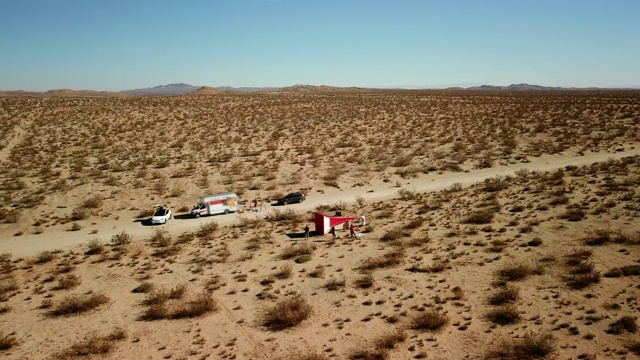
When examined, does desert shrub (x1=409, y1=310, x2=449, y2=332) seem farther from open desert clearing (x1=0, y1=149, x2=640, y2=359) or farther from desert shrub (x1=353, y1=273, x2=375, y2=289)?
desert shrub (x1=353, y1=273, x2=375, y2=289)

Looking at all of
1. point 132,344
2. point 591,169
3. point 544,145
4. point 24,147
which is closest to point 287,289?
point 132,344

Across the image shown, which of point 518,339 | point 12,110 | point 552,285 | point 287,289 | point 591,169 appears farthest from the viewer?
point 12,110

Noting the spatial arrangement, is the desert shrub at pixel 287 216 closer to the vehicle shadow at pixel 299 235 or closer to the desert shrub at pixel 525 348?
the vehicle shadow at pixel 299 235

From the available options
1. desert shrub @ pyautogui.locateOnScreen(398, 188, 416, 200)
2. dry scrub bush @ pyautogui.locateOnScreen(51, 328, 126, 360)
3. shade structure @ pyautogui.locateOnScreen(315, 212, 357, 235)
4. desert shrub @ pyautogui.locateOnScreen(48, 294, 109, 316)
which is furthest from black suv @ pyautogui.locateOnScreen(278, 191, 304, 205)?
dry scrub bush @ pyautogui.locateOnScreen(51, 328, 126, 360)

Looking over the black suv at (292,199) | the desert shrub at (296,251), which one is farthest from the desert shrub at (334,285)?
the black suv at (292,199)

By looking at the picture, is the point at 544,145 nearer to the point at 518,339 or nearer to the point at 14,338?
the point at 518,339

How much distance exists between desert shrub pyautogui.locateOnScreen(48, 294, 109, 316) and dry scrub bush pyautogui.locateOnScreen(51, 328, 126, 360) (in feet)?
7.18

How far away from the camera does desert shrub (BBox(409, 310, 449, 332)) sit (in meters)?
14.9

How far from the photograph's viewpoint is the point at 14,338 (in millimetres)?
15539

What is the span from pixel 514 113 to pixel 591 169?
1718 inches

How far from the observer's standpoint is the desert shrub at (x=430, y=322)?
14.9 m

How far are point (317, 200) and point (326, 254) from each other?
10.9 meters

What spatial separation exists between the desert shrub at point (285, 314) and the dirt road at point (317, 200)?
12.3 meters

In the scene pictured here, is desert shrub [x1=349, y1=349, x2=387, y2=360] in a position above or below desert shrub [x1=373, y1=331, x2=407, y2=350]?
below
